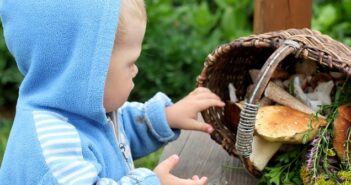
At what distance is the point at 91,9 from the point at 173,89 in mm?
2788

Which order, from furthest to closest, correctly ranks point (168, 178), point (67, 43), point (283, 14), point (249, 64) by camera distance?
point (283, 14)
point (249, 64)
point (168, 178)
point (67, 43)

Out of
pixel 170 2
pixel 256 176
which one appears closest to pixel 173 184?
pixel 256 176

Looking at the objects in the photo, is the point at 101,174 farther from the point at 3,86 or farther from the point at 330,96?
the point at 3,86

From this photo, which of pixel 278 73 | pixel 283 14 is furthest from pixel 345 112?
pixel 283 14

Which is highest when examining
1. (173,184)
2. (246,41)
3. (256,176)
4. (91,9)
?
(91,9)

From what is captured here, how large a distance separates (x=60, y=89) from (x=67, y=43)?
3.9 inches

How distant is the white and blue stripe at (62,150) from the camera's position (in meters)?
1.40

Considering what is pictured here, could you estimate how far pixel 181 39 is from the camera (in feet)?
14.0

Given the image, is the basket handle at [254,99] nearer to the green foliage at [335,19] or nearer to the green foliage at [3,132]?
the green foliage at [3,132]

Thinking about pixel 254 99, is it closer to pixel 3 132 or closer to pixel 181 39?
pixel 3 132

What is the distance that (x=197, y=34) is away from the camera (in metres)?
4.50

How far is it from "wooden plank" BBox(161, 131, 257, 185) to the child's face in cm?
51

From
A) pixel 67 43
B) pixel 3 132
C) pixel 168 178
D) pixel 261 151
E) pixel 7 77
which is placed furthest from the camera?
pixel 7 77

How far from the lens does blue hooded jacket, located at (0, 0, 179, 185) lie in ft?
4.56
